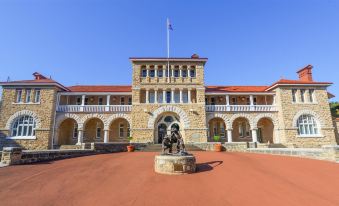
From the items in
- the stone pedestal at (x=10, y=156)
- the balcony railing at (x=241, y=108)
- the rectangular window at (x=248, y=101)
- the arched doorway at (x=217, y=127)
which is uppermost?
the rectangular window at (x=248, y=101)

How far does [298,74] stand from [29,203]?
108ft

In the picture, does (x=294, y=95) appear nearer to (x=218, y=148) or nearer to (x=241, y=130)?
(x=241, y=130)

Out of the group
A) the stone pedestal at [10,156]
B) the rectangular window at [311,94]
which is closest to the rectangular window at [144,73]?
the stone pedestal at [10,156]

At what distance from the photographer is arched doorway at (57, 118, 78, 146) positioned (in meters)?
22.6

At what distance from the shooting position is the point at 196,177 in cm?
785

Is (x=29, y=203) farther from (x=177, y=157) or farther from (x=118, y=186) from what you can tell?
(x=177, y=157)

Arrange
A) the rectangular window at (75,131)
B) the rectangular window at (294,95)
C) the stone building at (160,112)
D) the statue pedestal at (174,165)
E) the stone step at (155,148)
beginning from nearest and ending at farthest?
the statue pedestal at (174,165), the stone step at (155,148), the stone building at (160,112), the rectangular window at (294,95), the rectangular window at (75,131)

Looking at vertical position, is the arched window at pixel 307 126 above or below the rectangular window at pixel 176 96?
below

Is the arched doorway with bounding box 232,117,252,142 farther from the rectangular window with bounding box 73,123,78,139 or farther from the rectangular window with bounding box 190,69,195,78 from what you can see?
the rectangular window with bounding box 73,123,78,139

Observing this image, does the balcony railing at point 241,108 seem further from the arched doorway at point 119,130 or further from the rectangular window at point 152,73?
the arched doorway at point 119,130

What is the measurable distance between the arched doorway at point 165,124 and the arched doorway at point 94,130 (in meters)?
7.46

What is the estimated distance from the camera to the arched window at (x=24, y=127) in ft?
66.6

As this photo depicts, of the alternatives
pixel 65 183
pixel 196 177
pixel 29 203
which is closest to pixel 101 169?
pixel 65 183

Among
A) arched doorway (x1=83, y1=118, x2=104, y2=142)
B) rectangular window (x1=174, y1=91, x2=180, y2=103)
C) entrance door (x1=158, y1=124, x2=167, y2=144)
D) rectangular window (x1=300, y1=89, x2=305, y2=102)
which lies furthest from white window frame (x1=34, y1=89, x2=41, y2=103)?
rectangular window (x1=300, y1=89, x2=305, y2=102)
